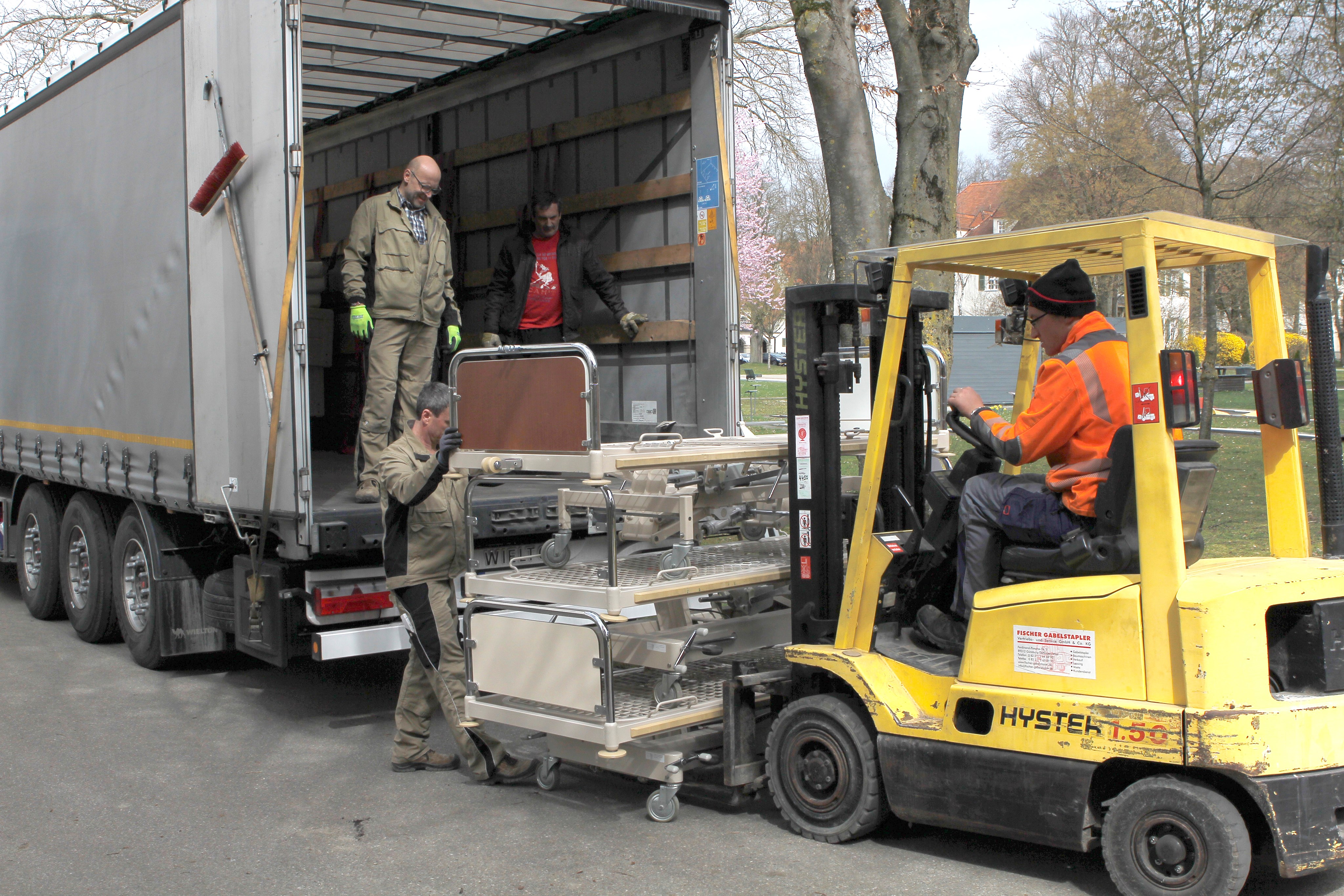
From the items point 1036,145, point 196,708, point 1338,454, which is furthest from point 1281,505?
point 1036,145

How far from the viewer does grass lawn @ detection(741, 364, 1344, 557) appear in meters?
9.61

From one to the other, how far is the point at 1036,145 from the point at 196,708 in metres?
24.6

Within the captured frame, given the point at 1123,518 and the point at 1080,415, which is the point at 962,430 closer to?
the point at 1080,415

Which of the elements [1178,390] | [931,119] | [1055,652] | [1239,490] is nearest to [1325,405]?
[1178,390]

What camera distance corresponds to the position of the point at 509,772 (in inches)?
212

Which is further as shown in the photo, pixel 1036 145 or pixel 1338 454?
pixel 1036 145

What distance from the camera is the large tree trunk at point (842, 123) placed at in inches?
352

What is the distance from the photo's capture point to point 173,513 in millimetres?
7234

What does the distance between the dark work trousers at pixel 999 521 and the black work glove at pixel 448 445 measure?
2.16m

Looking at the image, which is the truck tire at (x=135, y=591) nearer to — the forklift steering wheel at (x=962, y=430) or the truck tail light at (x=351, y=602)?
the truck tail light at (x=351, y=602)

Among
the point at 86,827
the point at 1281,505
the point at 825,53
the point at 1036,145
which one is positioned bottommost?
the point at 86,827

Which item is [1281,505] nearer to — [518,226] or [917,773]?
[917,773]

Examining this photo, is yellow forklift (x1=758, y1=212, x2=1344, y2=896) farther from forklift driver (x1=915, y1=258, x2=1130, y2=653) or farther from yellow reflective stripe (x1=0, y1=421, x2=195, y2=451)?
yellow reflective stripe (x1=0, y1=421, x2=195, y2=451)

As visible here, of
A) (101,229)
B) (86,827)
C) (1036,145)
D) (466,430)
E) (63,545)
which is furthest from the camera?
(1036,145)
